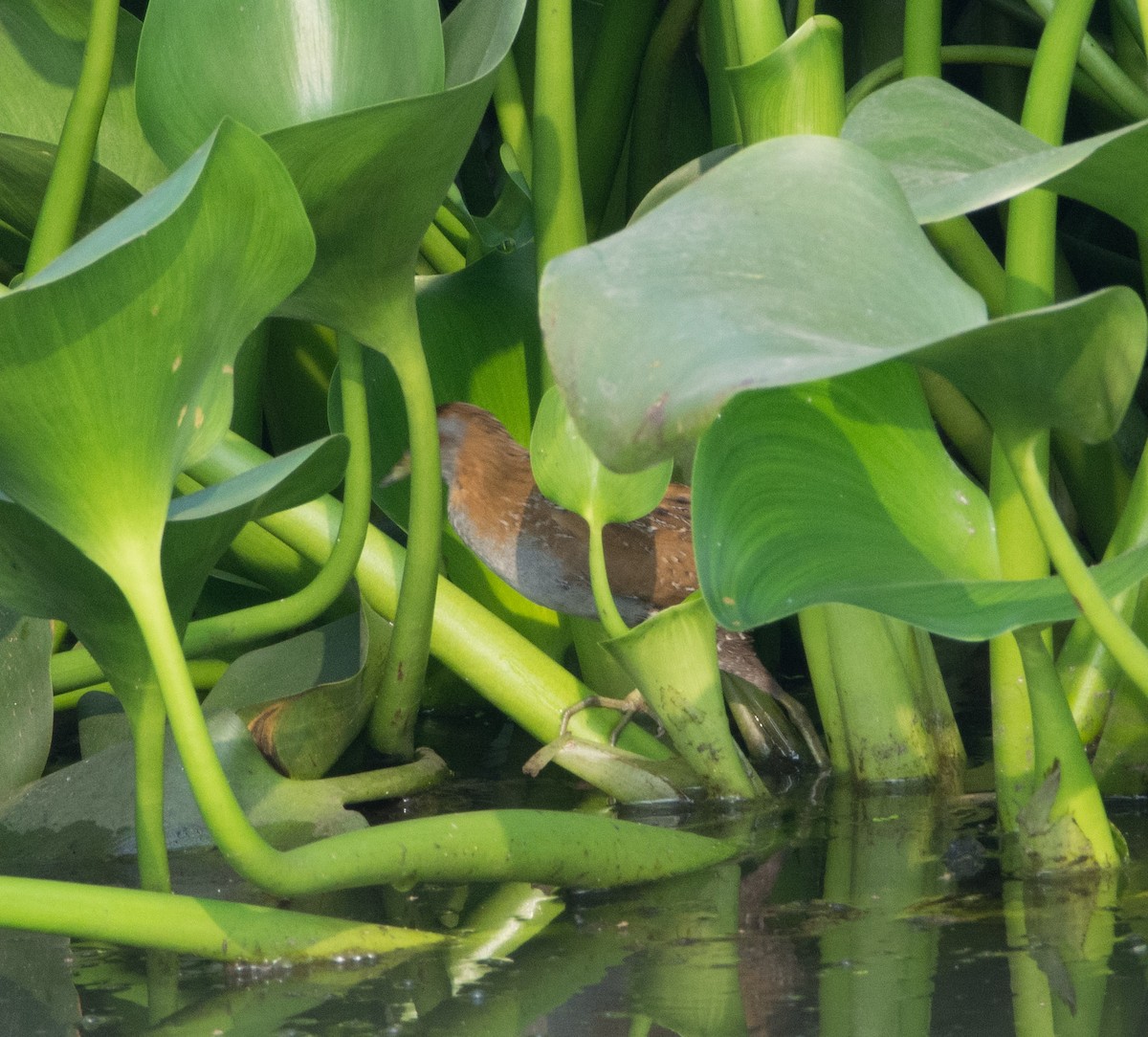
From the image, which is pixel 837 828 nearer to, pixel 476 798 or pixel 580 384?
pixel 476 798

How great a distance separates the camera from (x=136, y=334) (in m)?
0.45

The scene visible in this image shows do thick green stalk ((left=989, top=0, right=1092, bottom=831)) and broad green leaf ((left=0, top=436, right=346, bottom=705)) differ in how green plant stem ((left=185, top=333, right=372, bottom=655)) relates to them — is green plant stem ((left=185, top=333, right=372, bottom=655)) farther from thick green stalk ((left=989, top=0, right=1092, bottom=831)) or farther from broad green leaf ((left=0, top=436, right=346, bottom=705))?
thick green stalk ((left=989, top=0, right=1092, bottom=831))

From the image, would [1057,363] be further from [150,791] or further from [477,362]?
[477,362]

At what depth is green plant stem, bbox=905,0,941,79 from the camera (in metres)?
0.81

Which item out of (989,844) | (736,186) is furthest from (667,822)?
(736,186)

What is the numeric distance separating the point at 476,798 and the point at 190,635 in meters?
0.20

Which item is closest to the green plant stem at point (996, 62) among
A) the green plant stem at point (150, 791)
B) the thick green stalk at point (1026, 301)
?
the thick green stalk at point (1026, 301)

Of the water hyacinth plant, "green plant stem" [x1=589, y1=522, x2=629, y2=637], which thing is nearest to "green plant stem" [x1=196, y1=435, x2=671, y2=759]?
the water hyacinth plant

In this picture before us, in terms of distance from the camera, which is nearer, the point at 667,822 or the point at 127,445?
the point at 127,445

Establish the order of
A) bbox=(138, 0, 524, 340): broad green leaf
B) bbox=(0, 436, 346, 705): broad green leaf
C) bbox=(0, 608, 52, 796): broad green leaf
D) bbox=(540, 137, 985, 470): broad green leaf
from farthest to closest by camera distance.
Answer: bbox=(0, 608, 52, 796): broad green leaf, bbox=(138, 0, 524, 340): broad green leaf, bbox=(0, 436, 346, 705): broad green leaf, bbox=(540, 137, 985, 470): broad green leaf

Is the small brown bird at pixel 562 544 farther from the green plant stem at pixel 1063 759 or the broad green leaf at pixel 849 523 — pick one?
the broad green leaf at pixel 849 523

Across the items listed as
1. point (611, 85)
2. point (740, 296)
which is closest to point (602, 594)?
point (740, 296)

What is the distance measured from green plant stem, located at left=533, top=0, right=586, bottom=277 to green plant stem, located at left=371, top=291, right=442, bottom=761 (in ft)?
0.40

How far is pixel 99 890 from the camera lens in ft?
1.61
